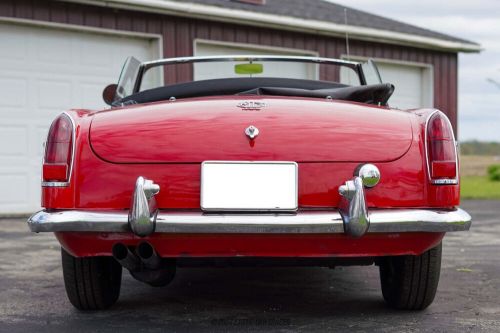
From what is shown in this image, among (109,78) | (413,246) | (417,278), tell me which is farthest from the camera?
(109,78)

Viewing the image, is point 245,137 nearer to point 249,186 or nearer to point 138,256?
point 249,186

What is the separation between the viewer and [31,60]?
988 cm

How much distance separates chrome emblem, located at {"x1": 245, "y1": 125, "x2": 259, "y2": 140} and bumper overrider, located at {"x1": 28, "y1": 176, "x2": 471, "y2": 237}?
329 mm

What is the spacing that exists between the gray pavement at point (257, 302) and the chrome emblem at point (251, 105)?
920 mm

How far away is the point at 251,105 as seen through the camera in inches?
132

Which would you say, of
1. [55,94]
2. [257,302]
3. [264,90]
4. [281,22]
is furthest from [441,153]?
[281,22]

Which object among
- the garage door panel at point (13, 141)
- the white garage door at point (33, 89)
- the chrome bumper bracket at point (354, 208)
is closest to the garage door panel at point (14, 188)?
the white garage door at point (33, 89)

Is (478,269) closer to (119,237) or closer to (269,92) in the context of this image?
(269,92)

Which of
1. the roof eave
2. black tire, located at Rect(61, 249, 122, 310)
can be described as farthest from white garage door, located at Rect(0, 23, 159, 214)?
black tire, located at Rect(61, 249, 122, 310)

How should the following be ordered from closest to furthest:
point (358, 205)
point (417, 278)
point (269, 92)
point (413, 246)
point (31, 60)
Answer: point (358, 205) → point (413, 246) → point (417, 278) → point (269, 92) → point (31, 60)

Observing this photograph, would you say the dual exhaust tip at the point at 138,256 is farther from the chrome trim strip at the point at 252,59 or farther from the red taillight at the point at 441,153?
the chrome trim strip at the point at 252,59

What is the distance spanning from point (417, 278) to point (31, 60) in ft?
24.7

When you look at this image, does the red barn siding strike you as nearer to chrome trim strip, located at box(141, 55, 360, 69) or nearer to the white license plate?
chrome trim strip, located at box(141, 55, 360, 69)

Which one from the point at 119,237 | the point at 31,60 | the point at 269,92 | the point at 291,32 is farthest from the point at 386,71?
the point at 119,237
